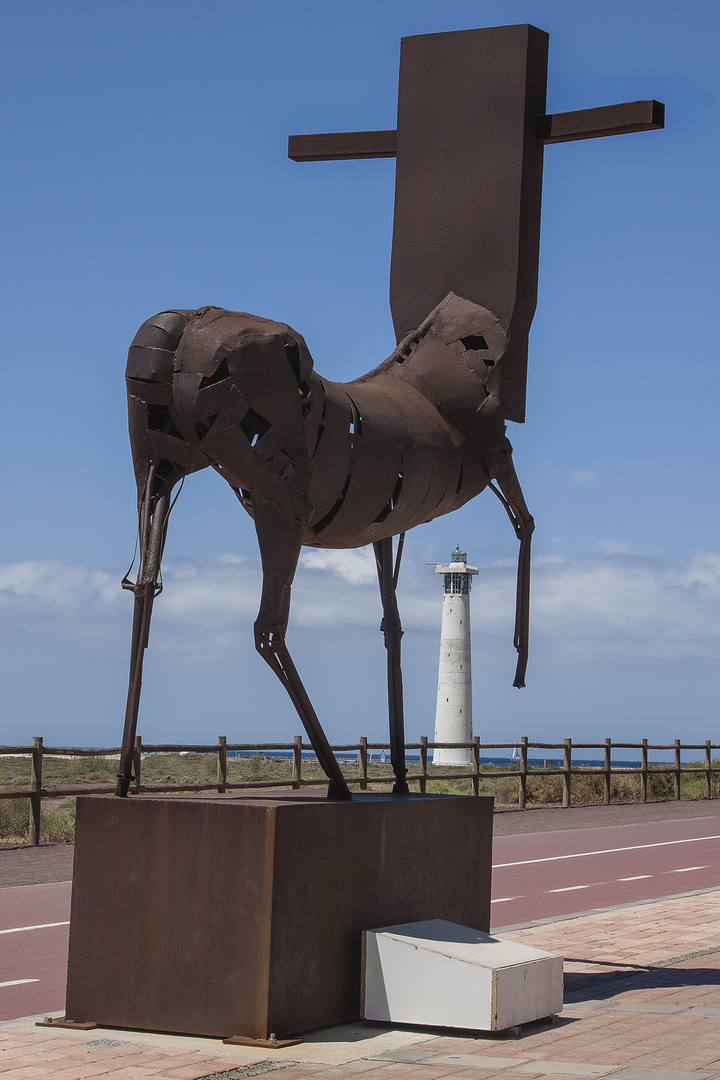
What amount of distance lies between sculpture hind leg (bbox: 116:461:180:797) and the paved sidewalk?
121cm

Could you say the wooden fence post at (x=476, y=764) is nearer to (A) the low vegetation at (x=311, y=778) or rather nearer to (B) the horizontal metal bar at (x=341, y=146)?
(A) the low vegetation at (x=311, y=778)

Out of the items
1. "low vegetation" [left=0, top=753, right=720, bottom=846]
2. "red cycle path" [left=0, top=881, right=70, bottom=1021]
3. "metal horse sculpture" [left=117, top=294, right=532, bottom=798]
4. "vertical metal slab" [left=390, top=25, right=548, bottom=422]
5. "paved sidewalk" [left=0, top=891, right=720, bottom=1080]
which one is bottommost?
"red cycle path" [left=0, top=881, right=70, bottom=1021]

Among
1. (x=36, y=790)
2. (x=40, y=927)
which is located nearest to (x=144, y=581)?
(x=40, y=927)

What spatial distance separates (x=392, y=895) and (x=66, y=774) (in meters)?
27.1

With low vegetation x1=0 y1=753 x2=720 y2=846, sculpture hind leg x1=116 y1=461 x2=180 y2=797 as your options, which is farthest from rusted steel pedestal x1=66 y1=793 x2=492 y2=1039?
low vegetation x1=0 y1=753 x2=720 y2=846

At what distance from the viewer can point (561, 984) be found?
6535mm

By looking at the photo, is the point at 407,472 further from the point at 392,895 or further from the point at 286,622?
the point at 392,895

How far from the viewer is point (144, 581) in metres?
6.11

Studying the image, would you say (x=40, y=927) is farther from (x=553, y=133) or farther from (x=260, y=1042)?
(x=553, y=133)

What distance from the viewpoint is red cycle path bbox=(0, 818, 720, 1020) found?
Result: 328 inches

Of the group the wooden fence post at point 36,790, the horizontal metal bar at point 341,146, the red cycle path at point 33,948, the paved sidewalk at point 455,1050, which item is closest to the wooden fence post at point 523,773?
the wooden fence post at point 36,790

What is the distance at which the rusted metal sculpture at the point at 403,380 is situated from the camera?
611 centimetres

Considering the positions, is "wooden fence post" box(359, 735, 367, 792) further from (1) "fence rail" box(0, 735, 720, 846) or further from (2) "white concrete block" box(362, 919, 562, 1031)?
(2) "white concrete block" box(362, 919, 562, 1031)

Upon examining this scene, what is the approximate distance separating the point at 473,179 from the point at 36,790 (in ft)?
34.9
